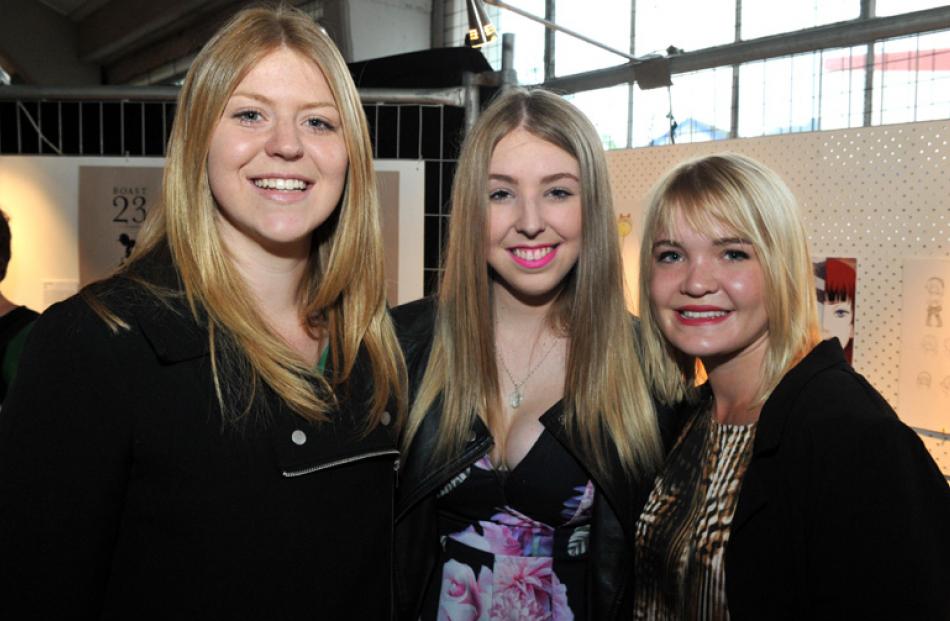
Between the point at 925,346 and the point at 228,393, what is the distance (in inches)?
91.5

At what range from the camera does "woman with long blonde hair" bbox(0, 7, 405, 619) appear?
1.16m

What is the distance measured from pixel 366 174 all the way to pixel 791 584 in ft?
3.71

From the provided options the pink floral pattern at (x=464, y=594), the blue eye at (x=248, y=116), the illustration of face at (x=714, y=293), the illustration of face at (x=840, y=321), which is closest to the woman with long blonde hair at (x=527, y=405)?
the pink floral pattern at (x=464, y=594)

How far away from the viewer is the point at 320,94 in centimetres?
148

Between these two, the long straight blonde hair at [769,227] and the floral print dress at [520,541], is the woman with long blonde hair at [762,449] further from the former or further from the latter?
the floral print dress at [520,541]

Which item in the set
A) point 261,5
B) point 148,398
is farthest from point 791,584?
point 261,5

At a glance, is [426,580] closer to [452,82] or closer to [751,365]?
[751,365]

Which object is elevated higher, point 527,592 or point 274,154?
point 274,154

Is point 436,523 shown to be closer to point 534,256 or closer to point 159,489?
point 534,256

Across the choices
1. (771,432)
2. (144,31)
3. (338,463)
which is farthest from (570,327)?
(144,31)

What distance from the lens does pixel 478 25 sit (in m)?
3.76

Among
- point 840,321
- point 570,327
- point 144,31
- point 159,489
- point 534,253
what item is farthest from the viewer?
point 144,31

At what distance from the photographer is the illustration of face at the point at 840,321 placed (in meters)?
2.84

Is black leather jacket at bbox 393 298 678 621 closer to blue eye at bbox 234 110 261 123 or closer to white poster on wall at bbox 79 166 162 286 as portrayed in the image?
blue eye at bbox 234 110 261 123
